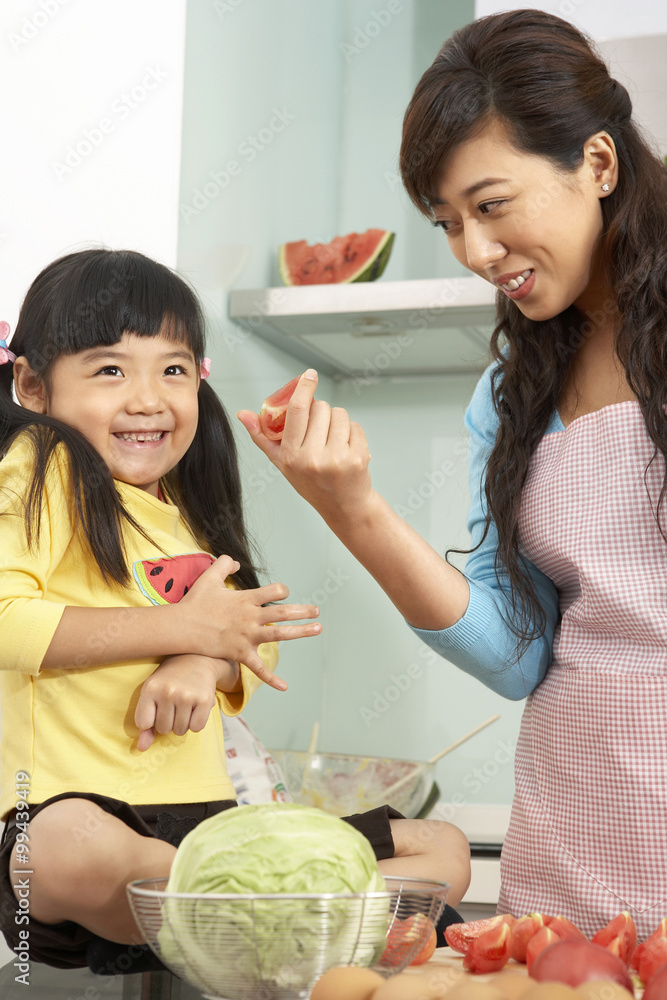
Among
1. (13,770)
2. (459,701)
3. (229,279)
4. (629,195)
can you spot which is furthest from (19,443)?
(459,701)

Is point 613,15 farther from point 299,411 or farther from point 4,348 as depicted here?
point 299,411

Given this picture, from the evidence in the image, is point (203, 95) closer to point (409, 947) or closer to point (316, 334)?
point (316, 334)

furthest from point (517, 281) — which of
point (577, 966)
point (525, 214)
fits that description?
point (577, 966)

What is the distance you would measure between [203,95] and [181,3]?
161 mm

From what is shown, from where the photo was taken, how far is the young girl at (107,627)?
79cm

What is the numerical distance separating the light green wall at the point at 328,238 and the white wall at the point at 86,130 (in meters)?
0.10

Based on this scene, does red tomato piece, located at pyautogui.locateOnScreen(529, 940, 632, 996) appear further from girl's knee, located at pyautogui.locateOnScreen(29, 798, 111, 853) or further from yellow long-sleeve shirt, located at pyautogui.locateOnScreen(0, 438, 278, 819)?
yellow long-sleeve shirt, located at pyautogui.locateOnScreen(0, 438, 278, 819)

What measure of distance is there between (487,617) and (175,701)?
328 mm

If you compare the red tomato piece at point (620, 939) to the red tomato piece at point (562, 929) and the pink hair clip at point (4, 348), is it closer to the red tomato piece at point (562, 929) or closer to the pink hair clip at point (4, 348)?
the red tomato piece at point (562, 929)

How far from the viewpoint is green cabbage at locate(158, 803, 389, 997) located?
461mm

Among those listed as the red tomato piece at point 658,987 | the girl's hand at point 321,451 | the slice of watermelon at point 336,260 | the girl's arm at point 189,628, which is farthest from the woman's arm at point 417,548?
the slice of watermelon at point 336,260

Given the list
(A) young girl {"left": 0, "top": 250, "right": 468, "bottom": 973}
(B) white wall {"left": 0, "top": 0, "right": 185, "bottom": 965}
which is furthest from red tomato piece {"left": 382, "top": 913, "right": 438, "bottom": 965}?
(B) white wall {"left": 0, "top": 0, "right": 185, "bottom": 965}

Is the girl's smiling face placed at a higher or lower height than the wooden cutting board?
higher

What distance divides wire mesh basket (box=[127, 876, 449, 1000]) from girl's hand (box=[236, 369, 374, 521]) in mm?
316
